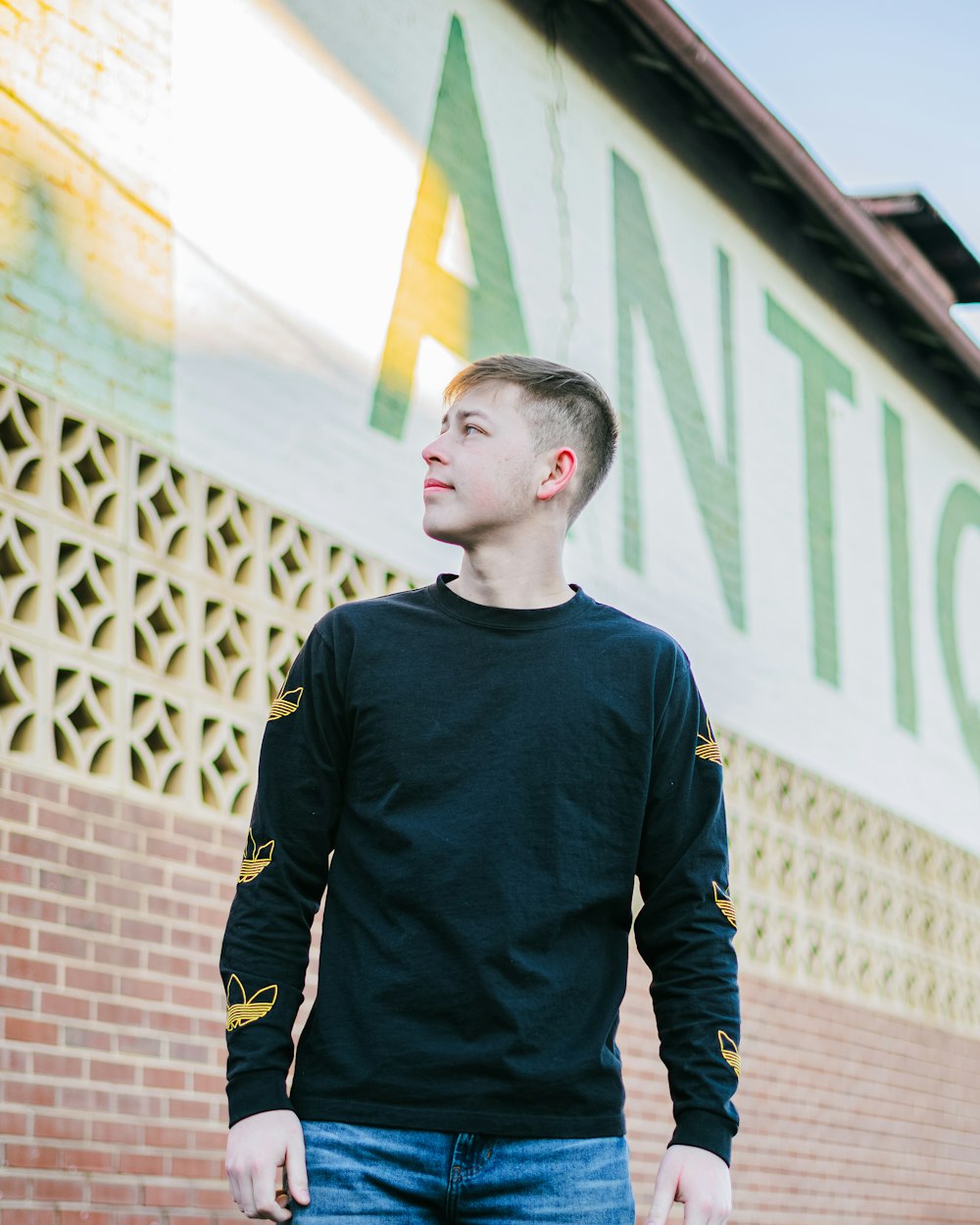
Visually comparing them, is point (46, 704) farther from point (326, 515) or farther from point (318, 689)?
point (318, 689)

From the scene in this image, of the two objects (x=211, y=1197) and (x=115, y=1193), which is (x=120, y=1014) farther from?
(x=211, y=1197)

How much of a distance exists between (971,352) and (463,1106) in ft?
33.7

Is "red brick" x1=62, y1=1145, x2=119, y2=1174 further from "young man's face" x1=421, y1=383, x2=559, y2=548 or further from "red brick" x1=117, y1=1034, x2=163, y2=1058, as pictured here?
"young man's face" x1=421, y1=383, x2=559, y2=548

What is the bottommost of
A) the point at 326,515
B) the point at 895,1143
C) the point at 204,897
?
the point at 895,1143

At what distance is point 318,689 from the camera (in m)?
2.68

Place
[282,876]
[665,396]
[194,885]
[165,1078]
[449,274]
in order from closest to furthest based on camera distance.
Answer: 1. [282,876]
2. [165,1078]
3. [194,885]
4. [449,274]
5. [665,396]

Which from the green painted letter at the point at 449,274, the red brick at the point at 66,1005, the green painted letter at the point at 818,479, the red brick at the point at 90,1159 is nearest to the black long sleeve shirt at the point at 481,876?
the red brick at the point at 66,1005

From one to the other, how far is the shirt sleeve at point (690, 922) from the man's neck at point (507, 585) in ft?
0.76

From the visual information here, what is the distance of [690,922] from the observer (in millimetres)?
2689

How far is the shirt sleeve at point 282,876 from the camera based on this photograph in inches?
97.2

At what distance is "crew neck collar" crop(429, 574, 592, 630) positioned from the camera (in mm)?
2738

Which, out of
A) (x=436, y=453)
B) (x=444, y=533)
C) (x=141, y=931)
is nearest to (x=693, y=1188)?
(x=444, y=533)

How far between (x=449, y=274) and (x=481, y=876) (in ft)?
16.8

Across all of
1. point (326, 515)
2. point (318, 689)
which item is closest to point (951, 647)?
point (326, 515)
